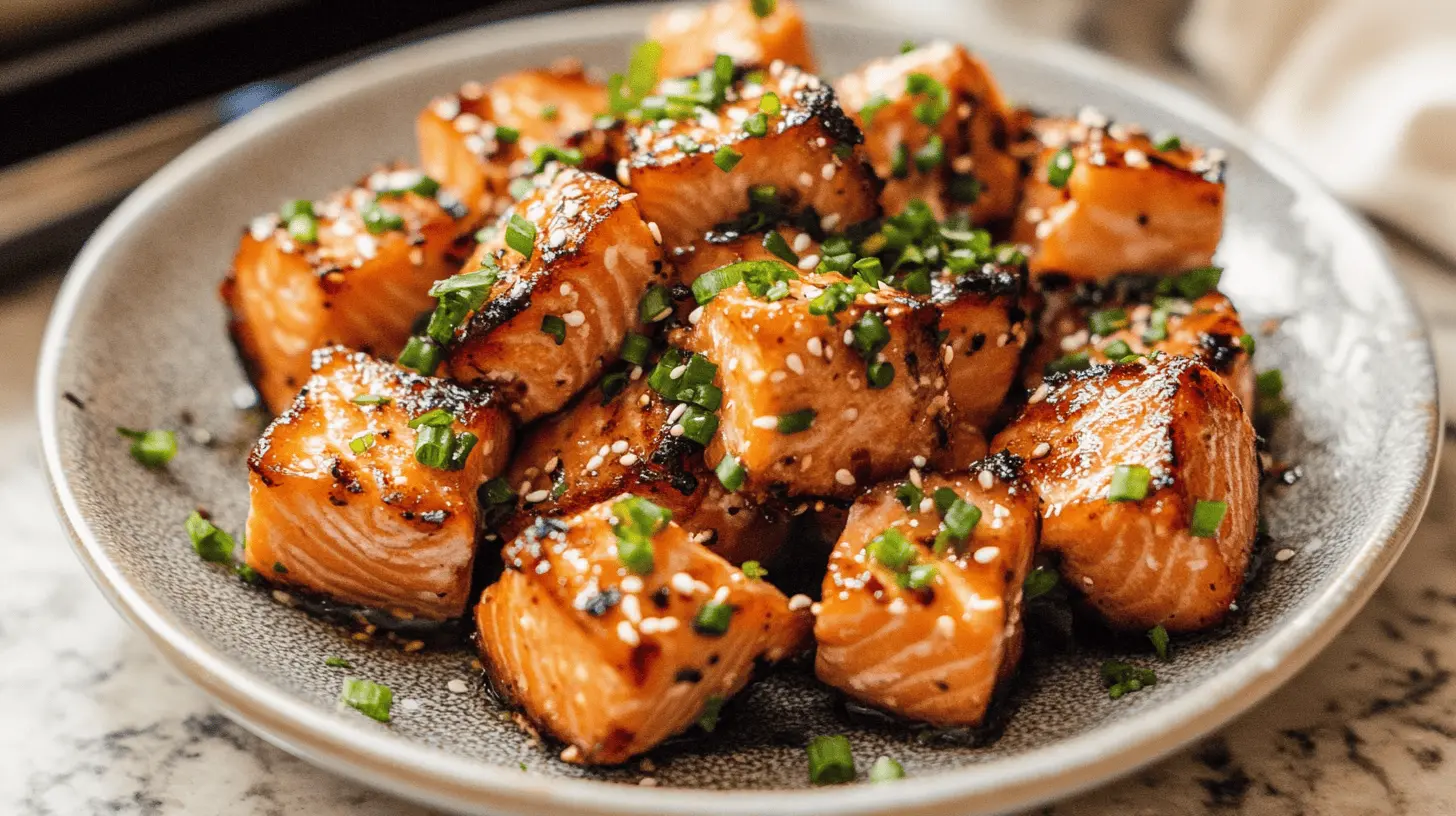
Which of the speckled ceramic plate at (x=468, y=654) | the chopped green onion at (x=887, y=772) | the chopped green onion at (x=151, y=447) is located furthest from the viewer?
the chopped green onion at (x=151, y=447)

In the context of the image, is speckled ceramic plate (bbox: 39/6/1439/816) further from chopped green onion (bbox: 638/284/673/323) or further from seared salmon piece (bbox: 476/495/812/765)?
chopped green onion (bbox: 638/284/673/323)

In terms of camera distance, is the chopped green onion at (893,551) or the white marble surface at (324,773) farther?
the white marble surface at (324,773)

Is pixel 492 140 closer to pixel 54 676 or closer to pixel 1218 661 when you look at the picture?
pixel 54 676

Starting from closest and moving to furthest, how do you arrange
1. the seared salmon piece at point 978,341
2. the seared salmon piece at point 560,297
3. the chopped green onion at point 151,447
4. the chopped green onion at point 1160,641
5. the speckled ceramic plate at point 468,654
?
1. the speckled ceramic plate at point 468,654
2. the chopped green onion at point 1160,641
3. the seared salmon piece at point 560,297
4. the seared salmon piece at point 978,341
5. the chopped green onion at point 151,447

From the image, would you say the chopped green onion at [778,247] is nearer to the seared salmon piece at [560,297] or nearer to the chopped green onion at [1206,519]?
the seared salmon piece at [560,297]

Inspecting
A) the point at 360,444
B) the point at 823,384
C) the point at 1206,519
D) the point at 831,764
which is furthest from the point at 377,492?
the point at 1206,519

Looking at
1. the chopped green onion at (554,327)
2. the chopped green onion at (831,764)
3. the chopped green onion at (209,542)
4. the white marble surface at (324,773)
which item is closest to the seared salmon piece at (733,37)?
the chopped green onion at (554,327)

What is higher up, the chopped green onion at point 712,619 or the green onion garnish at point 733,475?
the green onion garnish at point 733,475
